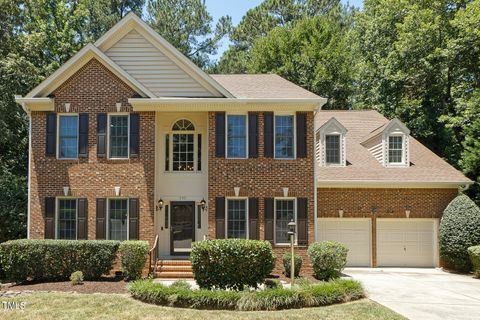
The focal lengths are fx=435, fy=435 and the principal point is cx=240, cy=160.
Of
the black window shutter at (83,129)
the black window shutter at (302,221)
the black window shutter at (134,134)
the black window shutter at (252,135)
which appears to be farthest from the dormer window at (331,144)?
the black window shutter at (83,129)

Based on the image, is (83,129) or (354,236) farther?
(354,236)

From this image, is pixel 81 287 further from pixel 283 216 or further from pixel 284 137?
pixel 284 137

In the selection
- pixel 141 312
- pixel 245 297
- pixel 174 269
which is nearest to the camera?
pixel 141 312

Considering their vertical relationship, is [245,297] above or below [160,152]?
below

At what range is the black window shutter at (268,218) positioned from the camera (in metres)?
15.4

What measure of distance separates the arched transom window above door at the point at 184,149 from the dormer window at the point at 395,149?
820cm

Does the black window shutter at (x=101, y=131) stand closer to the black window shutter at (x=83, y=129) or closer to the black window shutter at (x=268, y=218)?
the black window shutter at (x=83, y=129)

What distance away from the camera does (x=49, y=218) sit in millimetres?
15102

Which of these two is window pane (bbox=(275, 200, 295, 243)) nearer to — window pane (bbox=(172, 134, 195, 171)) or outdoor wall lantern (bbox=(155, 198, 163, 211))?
window pane (bbox=(172, 134, 195, 171))

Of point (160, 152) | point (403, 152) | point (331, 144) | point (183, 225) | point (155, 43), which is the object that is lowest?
point (183, 225)

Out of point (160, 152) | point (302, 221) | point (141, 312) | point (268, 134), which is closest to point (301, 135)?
point (268, 134)

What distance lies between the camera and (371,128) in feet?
69.9

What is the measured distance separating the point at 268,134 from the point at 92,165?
6.34m

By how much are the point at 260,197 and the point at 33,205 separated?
7937 mm
